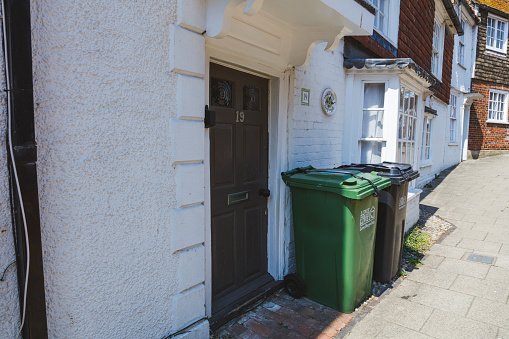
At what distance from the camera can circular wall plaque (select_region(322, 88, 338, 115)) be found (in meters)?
4.58

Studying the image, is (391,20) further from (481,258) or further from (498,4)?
(498,4)

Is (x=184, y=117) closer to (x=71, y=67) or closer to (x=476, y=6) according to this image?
(x=71, y=67)

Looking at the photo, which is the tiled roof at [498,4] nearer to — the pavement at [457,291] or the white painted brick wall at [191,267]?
the pavement at [457,291]

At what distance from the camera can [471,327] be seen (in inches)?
125

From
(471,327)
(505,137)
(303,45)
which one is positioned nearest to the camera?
(471,327)

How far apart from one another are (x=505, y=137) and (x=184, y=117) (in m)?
17.8

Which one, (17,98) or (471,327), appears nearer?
(17,98)

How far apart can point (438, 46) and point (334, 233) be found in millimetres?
10175

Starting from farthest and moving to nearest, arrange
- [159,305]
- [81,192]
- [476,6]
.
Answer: [476,6] → [159,305] → [81,192]

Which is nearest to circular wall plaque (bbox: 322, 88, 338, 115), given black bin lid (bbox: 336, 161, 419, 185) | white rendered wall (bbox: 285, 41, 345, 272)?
white rendered wall (bbox: 285, 41, 345, 272)

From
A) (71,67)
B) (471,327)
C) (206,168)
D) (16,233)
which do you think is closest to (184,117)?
(206,168)

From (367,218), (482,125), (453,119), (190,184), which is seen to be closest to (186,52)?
(190,184)

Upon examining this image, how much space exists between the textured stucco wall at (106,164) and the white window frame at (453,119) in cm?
1417

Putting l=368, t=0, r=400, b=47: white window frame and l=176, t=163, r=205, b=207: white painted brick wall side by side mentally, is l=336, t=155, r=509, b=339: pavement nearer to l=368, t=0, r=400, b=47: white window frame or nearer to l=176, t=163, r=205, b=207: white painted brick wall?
l=176, t=163, r=205, b=207: white painted brick wall
